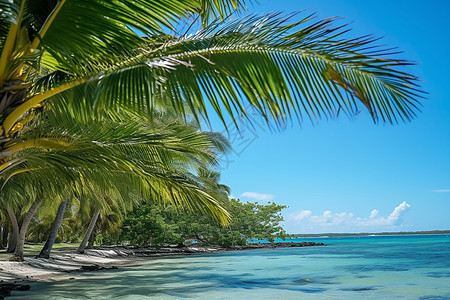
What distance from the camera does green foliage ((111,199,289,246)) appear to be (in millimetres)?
26953

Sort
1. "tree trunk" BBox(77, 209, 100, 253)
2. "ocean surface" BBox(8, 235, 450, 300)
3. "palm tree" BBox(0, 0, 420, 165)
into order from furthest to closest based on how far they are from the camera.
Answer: "tree trunk" BBox(77, 209, 100, 253) → "ocean surface" BBox(8, 235, 450, 300) → "palm tree" BBox(0, 0, 420, 165)

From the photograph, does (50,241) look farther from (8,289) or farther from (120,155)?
(120,155)

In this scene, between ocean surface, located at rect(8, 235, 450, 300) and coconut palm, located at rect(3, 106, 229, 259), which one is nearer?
coconut palm, located at rect(3, 106, 229, 259)

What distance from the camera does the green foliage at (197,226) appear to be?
88.4 feet

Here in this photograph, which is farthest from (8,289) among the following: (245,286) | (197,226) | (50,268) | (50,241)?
(197,226)

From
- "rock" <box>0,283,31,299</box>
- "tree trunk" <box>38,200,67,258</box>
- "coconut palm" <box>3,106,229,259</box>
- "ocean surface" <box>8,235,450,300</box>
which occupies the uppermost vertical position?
"coconut palm" <box>3,106,229,259</box>

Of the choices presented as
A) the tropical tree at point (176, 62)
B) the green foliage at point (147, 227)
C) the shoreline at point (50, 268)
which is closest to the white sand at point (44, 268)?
the shoreline at point (50, 268)

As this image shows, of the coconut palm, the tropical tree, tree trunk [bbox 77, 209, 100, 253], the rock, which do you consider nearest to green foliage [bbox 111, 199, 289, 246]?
tree trunk [bbox 77, 209, 100, 253]

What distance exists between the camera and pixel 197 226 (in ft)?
99.8

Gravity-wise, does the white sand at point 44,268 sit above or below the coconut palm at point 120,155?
below

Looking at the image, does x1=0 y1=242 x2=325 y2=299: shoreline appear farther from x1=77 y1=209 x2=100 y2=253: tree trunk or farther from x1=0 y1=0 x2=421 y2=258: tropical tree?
x1=0 y1=0 x2=421 y2=258: tropical tree

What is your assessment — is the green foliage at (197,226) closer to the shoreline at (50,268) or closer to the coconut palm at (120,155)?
the shoreline at (50,268)

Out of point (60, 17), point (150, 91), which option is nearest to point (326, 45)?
point (150, 91)

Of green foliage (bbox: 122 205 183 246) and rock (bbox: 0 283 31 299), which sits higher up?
green foliage (bbox: 122 205 183 246)
